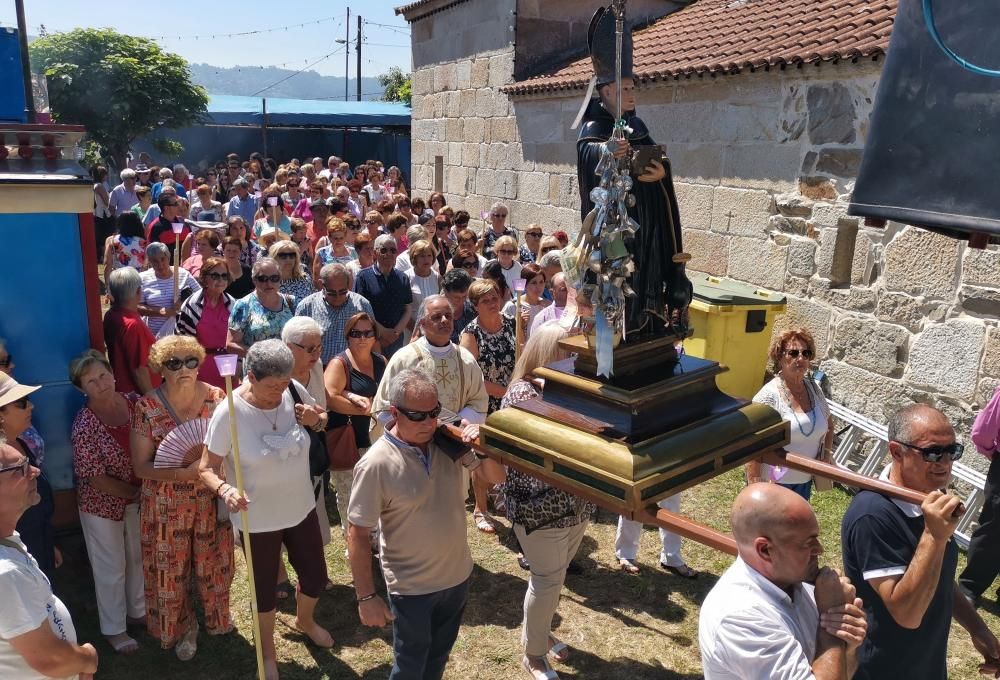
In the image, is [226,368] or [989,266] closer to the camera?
[226,368]

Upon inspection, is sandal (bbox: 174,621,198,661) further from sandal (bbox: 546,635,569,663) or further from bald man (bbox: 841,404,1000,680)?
bald man (bbox: 841,404,1000,680)

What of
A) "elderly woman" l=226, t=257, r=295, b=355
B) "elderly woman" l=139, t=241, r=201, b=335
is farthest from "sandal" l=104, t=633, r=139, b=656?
"elderly woman" l=139, t=241, r=201, b=335

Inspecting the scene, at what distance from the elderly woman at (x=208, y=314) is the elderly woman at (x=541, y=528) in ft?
10.0

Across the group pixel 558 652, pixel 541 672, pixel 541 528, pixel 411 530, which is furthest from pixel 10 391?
pixel 558 652

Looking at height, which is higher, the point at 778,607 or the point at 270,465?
the point at 778,607

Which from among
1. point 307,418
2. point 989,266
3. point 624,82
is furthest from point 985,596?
point 624,82

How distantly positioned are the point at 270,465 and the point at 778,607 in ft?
8.58

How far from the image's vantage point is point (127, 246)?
356 inches

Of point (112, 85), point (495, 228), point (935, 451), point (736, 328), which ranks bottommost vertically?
point (736, 328)

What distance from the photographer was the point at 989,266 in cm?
605

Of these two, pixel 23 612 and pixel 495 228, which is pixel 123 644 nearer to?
pixel 23 612

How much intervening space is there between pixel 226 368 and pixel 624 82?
2051 millimetres

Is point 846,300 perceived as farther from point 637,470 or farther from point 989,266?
point 637,470

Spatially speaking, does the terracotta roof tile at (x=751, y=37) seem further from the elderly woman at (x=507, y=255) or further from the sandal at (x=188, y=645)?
the sandal at (x=188, y=645)
